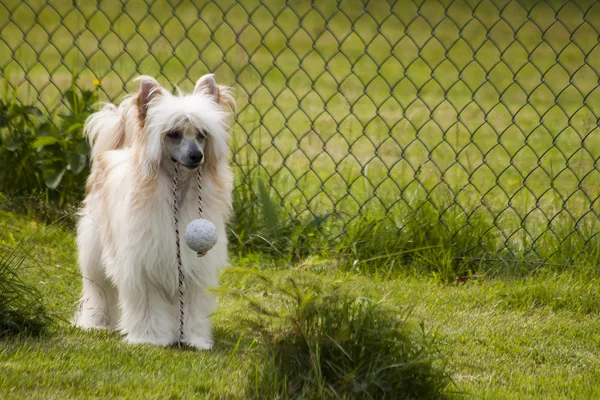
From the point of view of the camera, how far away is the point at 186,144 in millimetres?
3852

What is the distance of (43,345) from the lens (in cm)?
369

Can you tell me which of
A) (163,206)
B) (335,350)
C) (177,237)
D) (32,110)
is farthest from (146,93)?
(32,110)

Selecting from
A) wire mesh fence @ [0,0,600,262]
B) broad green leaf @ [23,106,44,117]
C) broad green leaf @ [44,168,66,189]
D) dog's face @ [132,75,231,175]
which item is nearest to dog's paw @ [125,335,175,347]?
dog's face @ [132,75,231,175]

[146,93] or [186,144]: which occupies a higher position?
[146,93]

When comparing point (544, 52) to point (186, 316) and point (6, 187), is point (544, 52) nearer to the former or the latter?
point (6, 187)

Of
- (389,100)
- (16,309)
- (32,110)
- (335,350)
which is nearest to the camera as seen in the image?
(335,350)

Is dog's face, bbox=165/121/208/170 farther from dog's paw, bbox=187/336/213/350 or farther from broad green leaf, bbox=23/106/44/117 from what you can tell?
broad green leaf, bbox=23/106/44/117

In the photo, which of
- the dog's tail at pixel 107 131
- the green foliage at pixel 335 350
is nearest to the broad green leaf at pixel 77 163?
the dog's tail at pixel 107 131

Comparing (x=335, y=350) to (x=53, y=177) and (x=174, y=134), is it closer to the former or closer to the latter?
(x=174, y=134)

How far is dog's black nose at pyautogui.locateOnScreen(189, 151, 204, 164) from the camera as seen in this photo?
12.5 feet

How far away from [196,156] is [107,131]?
844 mm

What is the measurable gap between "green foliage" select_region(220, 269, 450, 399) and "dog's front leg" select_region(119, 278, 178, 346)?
88cm

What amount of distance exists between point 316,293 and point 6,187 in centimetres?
306

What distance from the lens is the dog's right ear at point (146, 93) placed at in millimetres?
3918
